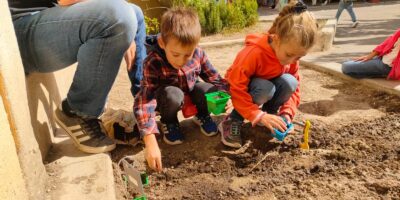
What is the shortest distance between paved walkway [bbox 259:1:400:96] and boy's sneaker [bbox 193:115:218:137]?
145 centimetres

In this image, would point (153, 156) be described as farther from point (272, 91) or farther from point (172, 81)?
point (272, 91)

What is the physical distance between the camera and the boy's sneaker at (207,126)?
2.31 metres

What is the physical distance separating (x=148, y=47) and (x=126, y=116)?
1.39ft

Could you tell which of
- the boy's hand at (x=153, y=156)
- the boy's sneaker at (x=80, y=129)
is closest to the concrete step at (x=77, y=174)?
the boy's sneaker at (x=80, y=129)

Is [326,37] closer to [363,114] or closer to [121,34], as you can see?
[363,114]

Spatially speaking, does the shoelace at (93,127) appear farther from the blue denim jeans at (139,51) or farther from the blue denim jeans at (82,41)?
the blue denim jeans at (139,51)

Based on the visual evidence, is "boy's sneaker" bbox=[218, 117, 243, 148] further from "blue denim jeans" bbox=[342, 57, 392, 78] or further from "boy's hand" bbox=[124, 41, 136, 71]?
"blue denim jeans" bbox=[342, 57, 392, 78]

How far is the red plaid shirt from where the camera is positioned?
6.33ft

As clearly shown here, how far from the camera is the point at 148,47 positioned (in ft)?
7.12

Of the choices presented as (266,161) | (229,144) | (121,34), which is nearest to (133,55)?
(121,34)

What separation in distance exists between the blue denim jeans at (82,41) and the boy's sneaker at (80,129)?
71 mm

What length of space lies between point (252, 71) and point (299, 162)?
568mm

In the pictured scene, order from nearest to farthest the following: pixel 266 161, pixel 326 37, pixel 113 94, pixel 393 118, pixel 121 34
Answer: pixel 121 34, pixel 266 161, pixel 393 118, pixel 113 94, pixel 326 37

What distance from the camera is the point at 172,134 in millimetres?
2227
